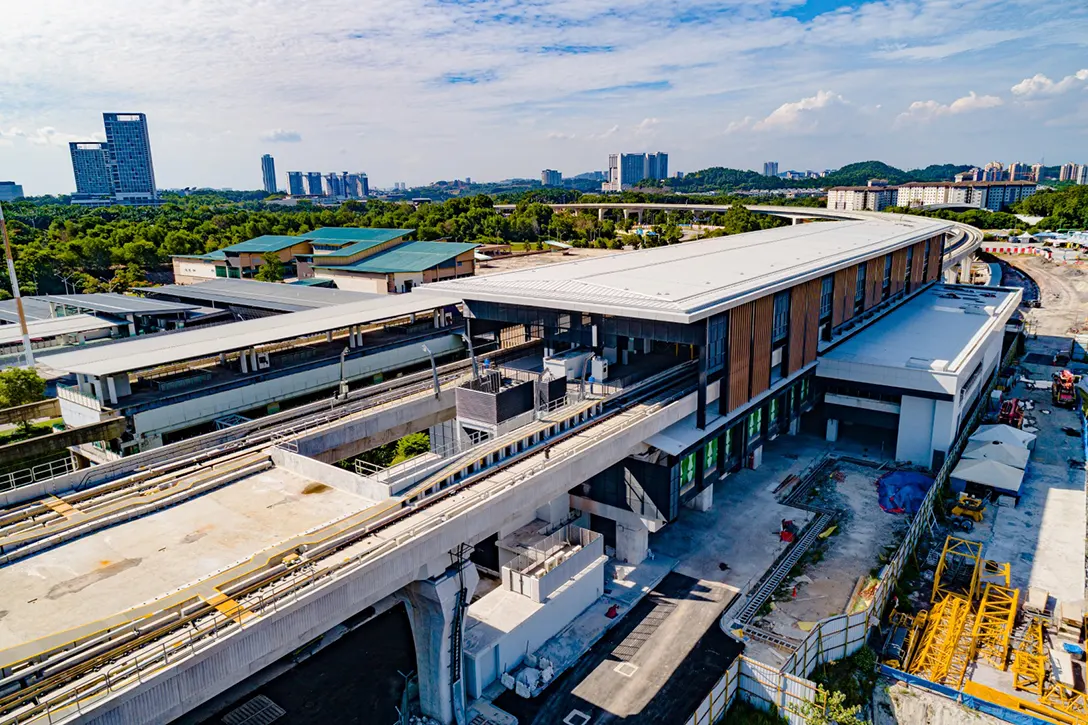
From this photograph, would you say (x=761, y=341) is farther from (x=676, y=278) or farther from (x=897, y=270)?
(x=897, y=270)

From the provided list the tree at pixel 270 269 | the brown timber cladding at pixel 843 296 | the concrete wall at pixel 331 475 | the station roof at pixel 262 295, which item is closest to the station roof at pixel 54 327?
the station roof at pixel 262 295

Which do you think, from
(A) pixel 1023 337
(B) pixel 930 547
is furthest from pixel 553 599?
(A) pixel 1023 337

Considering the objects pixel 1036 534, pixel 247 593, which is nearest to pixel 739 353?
pixel 1036 534

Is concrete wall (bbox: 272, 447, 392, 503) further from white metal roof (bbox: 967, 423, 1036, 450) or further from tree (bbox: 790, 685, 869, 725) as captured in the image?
white metal roof (bbox: 967, 423, 1036, 450)

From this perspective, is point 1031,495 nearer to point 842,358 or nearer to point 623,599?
point 842,358

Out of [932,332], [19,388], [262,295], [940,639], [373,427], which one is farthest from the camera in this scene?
[262,295]

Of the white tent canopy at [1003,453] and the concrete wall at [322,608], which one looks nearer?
the concrete wall at [322,608]

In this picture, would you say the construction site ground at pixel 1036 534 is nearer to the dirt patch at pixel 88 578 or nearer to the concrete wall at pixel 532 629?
the concrete wall at pixel 532 629
